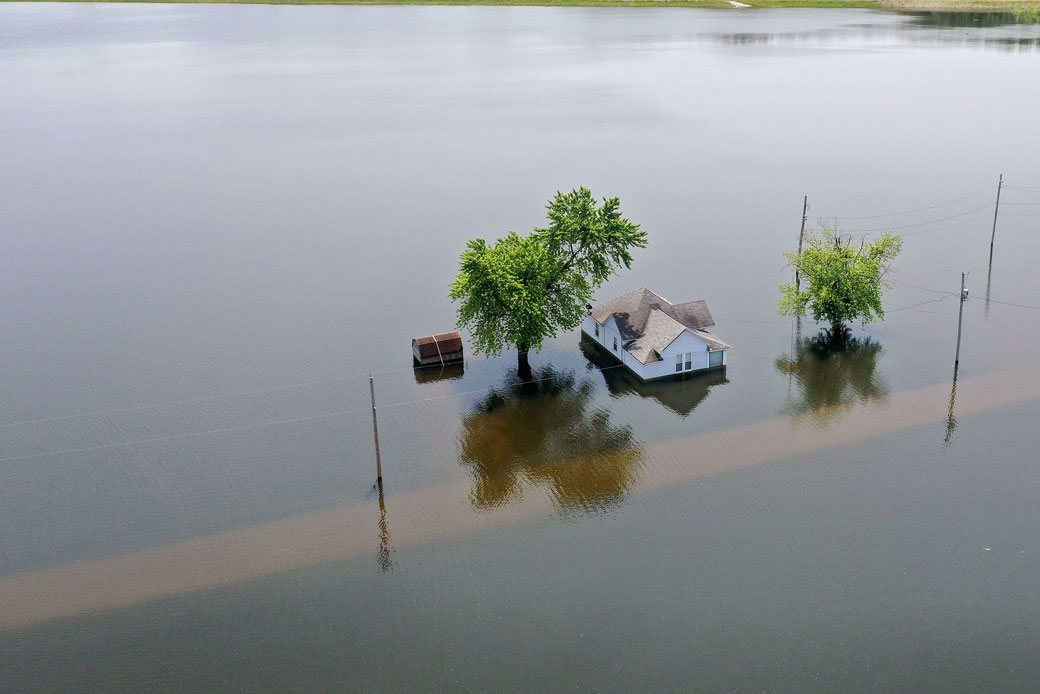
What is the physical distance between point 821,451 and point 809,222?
42.0 m

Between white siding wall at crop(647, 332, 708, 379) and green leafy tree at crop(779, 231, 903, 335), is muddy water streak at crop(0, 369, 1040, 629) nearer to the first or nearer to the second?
white siding wall at crop(647, 332, 708, 379)

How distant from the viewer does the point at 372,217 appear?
3465 inches

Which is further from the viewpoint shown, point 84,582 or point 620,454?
point 620,454

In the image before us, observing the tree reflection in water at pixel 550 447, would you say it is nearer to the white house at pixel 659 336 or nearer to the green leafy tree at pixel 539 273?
the green leafy tree at pixel 539 273

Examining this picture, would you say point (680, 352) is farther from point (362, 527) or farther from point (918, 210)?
point (918, 210)

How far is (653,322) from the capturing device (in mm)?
55719

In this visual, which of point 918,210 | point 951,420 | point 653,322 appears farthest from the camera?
point 918,210

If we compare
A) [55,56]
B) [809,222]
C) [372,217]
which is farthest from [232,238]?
[55,56]

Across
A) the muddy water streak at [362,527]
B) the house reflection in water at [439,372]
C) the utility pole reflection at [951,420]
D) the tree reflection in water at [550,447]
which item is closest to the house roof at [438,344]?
the house reflection in water at [439,372]

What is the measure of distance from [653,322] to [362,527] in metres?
22.5

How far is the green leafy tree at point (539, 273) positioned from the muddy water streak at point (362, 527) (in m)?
9.87

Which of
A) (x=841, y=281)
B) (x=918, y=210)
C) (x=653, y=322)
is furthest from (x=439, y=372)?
(x=918, y=210)

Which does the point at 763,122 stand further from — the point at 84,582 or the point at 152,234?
the point at 84,582

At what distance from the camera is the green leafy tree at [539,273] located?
52062 millimetres
